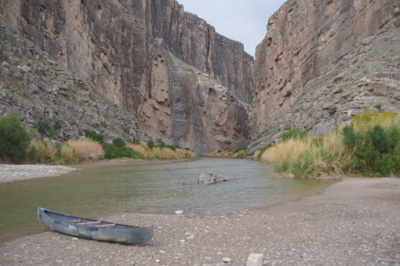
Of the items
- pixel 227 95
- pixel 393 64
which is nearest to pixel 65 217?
pixel 393 64

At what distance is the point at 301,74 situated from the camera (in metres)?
41.2

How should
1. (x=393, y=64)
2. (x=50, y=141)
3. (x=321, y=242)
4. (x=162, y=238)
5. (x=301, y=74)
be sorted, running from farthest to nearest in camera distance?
(x=301, y=74) → (x=393, y=64) → (x=50, y=141) → (x=162, y=238) → (x=321, y=242)

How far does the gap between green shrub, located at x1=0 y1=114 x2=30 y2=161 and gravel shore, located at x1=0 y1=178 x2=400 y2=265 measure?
11.3 metres

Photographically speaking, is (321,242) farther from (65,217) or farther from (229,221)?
(65,217)

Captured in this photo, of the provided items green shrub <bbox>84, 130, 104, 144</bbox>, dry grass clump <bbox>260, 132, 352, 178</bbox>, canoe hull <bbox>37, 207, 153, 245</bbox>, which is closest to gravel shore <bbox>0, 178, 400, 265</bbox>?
canoe hull <bbox>37, 207, 153, 245</bbox>

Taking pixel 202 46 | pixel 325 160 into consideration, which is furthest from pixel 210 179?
pixel 202 46

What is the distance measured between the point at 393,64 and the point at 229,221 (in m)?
21.7

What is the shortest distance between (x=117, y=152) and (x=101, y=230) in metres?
21.3

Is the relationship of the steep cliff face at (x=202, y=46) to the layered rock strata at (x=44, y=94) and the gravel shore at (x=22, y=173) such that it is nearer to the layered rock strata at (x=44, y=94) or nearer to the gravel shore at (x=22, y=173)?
the layered rock strata at (x=44, y=94)

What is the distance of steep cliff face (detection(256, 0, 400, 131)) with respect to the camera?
27.4 meters

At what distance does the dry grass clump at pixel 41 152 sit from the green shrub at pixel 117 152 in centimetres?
563

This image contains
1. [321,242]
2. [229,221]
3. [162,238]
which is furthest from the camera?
[229,221]

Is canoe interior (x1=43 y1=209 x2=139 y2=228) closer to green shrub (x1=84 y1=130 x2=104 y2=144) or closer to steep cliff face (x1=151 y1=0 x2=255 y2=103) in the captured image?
green shrub (x1=84 y1=130 x2=104 y2=144)

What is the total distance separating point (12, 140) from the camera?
13.3 metres
